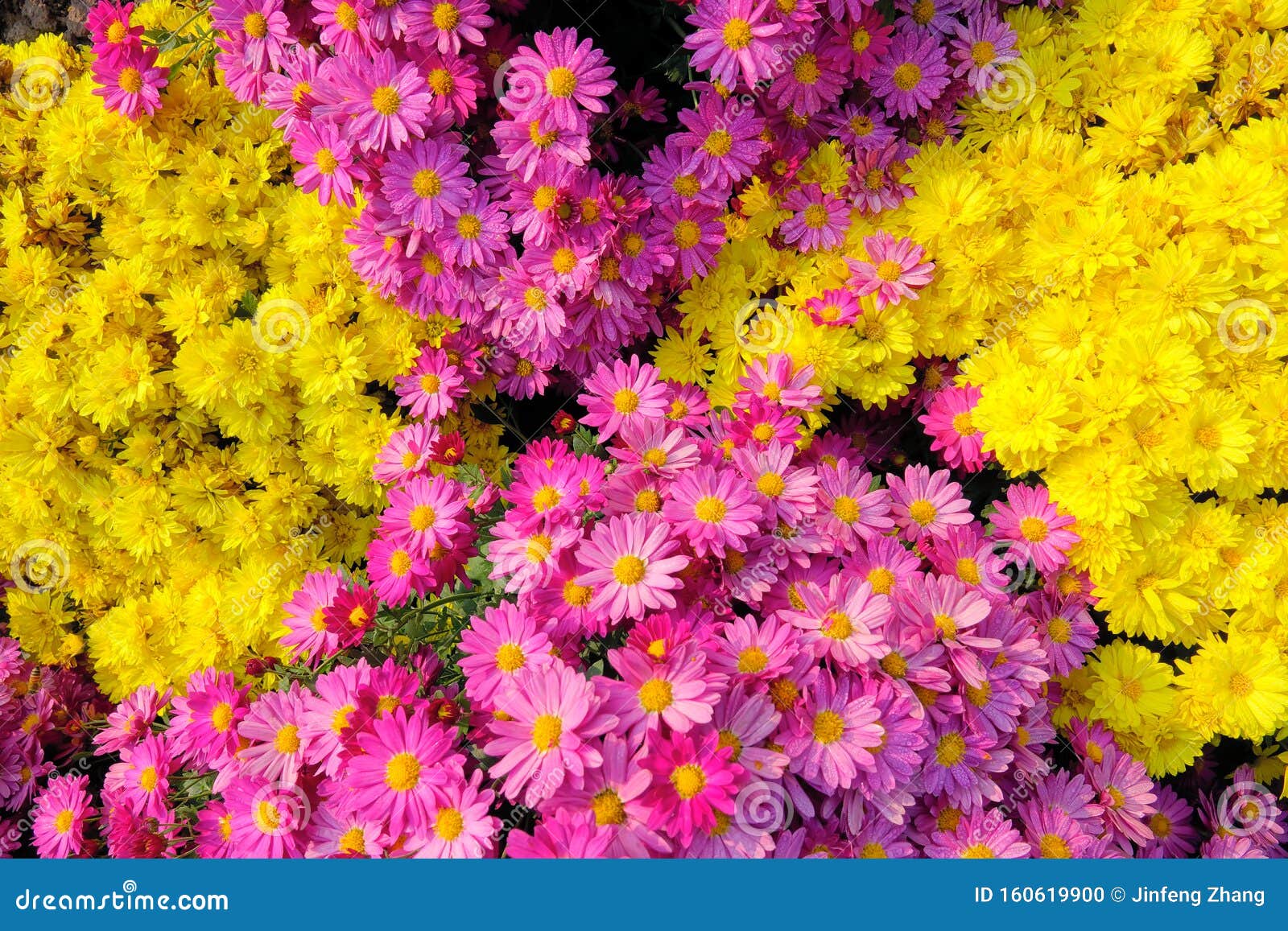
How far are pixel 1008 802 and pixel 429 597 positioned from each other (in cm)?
151

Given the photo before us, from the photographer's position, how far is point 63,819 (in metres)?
2.53

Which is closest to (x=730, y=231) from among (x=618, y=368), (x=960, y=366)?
(x=618, y=368)

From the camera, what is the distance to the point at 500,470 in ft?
9.60

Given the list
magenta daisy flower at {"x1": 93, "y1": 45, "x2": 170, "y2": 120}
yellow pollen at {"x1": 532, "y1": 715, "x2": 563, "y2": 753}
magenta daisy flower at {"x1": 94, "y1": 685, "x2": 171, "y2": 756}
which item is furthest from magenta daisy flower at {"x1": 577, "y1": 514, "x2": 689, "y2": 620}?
magenta daisy flower at {"x1": 93, "y1": 45, "x2": 170, "y2": 120}

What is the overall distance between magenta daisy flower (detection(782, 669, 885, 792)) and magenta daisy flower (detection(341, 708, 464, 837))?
2.20 ft

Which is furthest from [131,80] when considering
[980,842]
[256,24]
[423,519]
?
[980,842]

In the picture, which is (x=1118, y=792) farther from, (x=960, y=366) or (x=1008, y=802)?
(x=960, y=366)

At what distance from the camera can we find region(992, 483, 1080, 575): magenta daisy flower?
2359 millimetres

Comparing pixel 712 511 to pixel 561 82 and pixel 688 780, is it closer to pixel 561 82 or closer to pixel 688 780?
pixel 688 780

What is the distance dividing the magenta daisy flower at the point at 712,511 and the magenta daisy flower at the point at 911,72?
131cm

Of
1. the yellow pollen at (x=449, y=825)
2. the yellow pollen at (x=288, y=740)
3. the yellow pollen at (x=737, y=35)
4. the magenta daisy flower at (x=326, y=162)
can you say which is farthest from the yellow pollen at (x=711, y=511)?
the magenta daisy flower at (x=326, y=162)

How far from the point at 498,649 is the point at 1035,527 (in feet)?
4.61

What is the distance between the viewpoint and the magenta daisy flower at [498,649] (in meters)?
1.91

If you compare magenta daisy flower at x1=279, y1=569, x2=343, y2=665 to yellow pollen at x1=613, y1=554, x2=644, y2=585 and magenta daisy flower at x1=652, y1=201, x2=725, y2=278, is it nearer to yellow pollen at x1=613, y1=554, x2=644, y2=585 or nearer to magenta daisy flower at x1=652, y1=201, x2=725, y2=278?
yellow pollen at x1=613, y1=554, x2=644, y2=585
